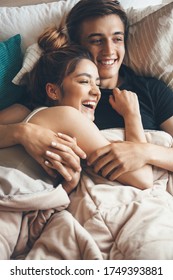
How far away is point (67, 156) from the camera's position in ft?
3.10

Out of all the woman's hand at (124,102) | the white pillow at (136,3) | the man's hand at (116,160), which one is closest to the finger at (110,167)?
the man's hand at (116,160)

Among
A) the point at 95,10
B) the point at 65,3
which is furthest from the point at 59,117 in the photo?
the point at 65,3

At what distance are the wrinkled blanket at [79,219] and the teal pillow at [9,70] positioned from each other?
13.4 inches

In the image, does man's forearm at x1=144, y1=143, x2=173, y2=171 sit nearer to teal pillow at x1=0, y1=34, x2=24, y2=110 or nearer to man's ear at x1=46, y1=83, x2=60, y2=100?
man's ear at x1=46, y1=83, x2=60, y2=100

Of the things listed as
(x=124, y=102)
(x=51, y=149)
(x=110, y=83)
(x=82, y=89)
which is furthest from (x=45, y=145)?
(x=110, y=83)

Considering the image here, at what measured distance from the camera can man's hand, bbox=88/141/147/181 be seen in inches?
38.9

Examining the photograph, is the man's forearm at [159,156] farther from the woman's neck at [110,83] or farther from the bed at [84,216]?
the woman's neck at [110,83]

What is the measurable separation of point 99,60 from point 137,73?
0.57 feet

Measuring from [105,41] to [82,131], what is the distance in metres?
0.41

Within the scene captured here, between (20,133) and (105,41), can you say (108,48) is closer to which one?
(105,41)

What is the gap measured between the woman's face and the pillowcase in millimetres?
244

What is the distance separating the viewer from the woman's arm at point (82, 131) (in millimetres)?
983

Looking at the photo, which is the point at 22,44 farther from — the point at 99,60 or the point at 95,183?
the point at 95,183

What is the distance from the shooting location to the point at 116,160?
3.26 feet
